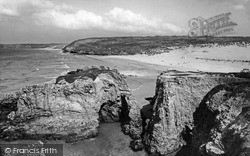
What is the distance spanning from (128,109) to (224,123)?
7006mm

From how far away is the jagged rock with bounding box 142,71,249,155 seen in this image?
11492 millimetres

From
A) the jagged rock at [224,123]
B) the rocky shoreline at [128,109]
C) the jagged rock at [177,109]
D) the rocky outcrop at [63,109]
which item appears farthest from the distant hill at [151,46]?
the jagged rock at [224,123]

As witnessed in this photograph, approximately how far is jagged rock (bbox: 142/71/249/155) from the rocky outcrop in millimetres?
1878

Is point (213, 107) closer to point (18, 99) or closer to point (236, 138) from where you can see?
point (236, 138)

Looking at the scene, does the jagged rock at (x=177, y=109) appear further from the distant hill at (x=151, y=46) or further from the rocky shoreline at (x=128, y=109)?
the distant hill at (x=151, y=46)

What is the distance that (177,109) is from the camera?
472 inches

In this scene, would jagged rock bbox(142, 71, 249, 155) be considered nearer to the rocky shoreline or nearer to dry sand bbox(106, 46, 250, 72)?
the rocky shoreline

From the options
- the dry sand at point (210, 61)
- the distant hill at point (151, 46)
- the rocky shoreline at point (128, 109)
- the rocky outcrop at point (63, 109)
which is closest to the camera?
the rocky shoreline at point (128, 109)

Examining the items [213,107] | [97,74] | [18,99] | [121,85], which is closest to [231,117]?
[213,107]

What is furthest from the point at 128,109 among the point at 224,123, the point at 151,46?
the point at 151,46

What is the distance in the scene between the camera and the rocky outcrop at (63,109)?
12.9 meters

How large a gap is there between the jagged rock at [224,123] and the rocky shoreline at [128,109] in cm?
5

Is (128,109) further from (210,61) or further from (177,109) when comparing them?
(210,61)

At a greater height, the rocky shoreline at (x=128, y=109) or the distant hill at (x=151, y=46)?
the distant hill at (x=151, y=46)
